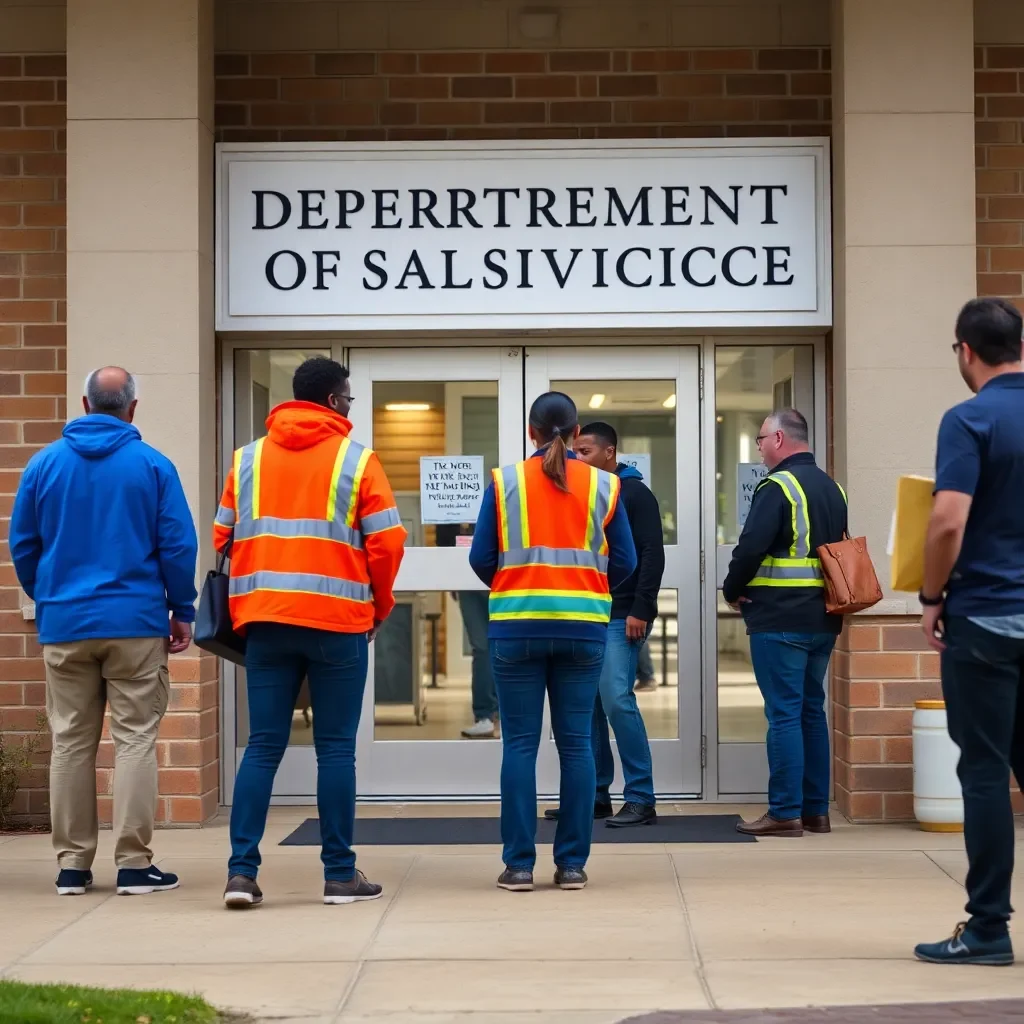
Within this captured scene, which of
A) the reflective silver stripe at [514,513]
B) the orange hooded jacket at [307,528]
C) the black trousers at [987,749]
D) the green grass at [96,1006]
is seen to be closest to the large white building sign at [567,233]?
the reflective silver stripe at [514,513]

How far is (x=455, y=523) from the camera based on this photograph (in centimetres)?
789

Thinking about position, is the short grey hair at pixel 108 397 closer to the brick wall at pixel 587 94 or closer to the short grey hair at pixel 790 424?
the brick wall at pixel 587 94

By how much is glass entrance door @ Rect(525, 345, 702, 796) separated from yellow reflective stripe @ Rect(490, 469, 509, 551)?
2.20 m

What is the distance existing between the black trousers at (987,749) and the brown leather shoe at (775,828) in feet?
8.14

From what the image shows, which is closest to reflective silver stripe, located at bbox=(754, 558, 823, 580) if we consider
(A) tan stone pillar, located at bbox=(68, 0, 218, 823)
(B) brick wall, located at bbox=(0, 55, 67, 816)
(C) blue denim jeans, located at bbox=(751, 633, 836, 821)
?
(C) blue denim jeans, located at bbox=(751, 633, 836, 821)

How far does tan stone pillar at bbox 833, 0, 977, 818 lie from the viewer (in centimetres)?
718

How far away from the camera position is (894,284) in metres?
7.25

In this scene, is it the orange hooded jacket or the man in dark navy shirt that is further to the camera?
the orange hooded jacket

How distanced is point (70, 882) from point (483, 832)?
1970mm

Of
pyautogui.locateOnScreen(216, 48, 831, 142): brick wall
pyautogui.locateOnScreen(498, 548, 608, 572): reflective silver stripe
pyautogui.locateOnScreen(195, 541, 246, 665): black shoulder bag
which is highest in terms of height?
pyautogui.locateOnScreen(216, 48, 831, 142): brick wall

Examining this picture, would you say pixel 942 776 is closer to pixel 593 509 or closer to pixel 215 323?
pixel 593 509

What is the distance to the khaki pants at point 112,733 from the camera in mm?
5672

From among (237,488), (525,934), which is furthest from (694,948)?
(237,488)

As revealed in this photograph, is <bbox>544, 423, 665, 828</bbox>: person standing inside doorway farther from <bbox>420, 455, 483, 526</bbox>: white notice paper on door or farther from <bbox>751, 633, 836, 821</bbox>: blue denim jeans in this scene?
<bbox>420, 455, 483, 526</bbox>: white notice paper on door
